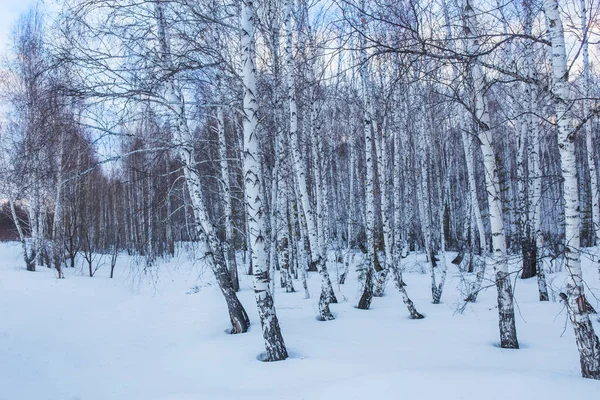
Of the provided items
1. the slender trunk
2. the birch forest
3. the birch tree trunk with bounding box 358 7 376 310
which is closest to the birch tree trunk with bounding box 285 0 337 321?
the birch forest

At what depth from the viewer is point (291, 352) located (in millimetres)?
6184

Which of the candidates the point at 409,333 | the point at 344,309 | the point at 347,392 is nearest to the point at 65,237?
the point at 344,309

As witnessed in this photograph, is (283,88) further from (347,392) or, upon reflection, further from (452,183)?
(452,183)

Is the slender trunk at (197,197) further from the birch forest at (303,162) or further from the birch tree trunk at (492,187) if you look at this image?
the birch tree trunk at (492,187)

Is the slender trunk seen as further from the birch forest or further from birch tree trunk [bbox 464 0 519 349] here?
birch tree trunk [bbox 464 0 519 349]

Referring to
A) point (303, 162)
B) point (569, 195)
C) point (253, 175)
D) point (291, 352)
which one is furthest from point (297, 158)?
point (569, 195)

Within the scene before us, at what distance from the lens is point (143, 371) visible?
19.4 feet

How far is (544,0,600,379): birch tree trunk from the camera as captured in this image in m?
4.09

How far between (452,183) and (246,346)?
76.0ft

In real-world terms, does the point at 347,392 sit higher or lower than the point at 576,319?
lower

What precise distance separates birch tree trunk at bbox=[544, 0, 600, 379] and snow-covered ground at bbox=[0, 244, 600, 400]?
48 cm

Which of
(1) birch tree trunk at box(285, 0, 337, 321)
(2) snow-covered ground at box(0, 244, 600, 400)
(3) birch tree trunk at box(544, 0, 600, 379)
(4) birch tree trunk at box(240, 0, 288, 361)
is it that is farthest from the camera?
(1) birch tree trunk at box(285, 0, 337, 321)

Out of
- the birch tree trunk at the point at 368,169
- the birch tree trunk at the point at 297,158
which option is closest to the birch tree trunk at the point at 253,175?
the birch tree trunk at the point at 297,158

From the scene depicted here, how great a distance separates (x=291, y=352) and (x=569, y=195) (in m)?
4.27
